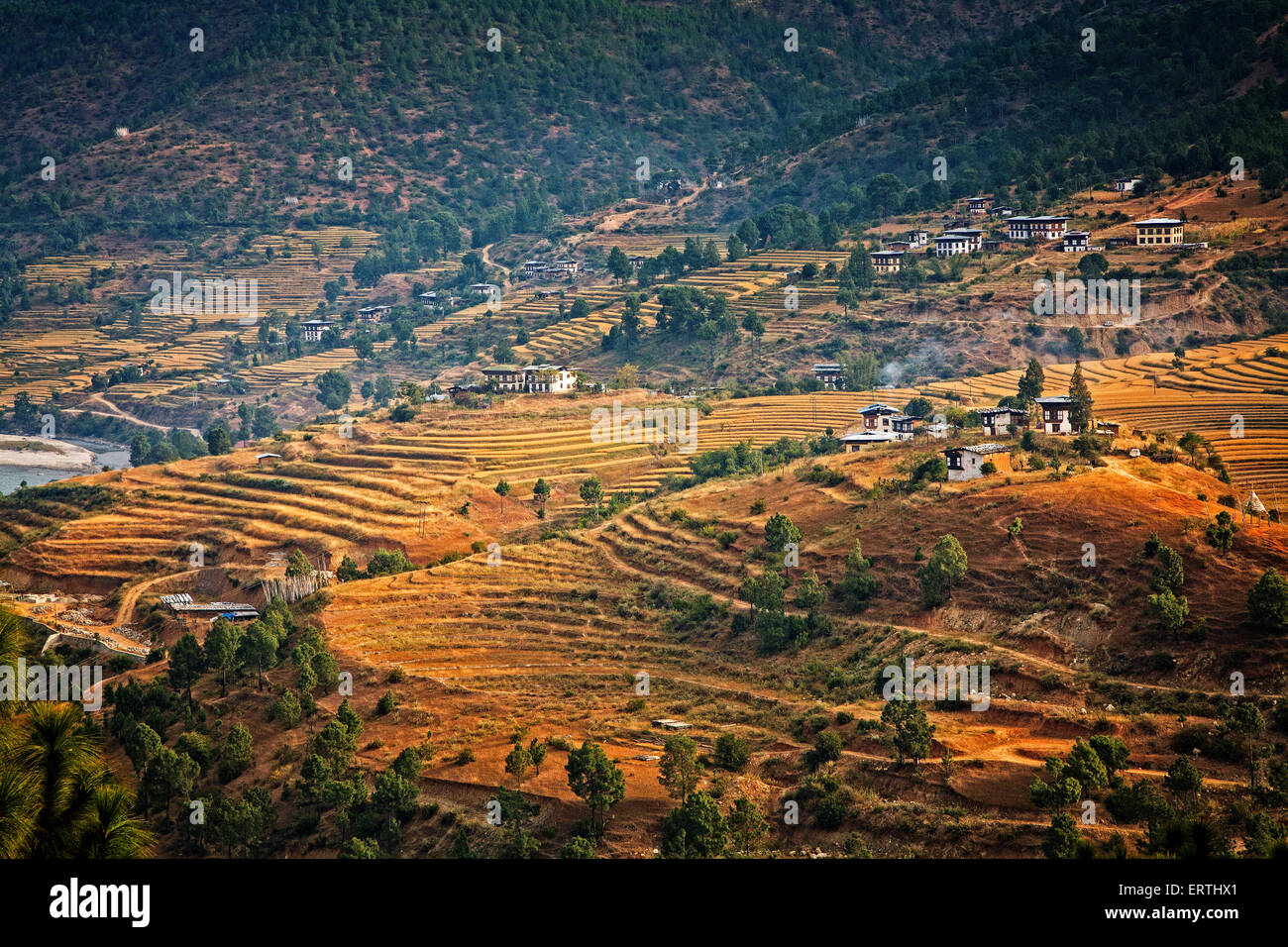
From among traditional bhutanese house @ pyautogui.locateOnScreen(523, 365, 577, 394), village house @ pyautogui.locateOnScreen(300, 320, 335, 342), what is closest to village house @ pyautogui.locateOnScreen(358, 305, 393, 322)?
village house @ pyautogui.locateOnScreen(300, 320, 335, 342)

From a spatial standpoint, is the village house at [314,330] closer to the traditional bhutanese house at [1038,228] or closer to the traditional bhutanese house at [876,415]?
the traditional bhutanese house at [1038,228]

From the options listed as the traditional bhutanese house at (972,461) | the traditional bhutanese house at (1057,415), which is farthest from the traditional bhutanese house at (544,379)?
the traditional bhutanese house at (972,461)

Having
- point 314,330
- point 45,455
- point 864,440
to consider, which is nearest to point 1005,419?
point 864,440

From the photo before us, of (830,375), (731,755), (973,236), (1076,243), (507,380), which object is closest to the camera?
(731,755)

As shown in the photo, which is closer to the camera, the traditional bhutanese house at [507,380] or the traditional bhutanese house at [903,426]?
the traditional bhutanese house at [903,426]

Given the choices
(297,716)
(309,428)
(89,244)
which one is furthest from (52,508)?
(89,244)

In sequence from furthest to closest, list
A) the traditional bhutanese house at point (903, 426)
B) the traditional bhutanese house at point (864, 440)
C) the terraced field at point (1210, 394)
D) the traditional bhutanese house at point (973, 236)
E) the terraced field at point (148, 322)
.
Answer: the terraced field at point (148, 322) → the traditional bhutanese house at point (973, 236) → the traditional bhutanese house at point (903, 426) → the traditional bhutanese house at point (864, 440) → the terraced field at point (1210, 394)

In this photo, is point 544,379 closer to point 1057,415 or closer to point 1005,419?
point 1005,419

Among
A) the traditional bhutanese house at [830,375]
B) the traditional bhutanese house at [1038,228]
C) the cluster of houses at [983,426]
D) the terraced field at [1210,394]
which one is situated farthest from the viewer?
the traditional bhutanese house at [1038,228]

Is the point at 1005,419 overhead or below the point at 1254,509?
overhead
